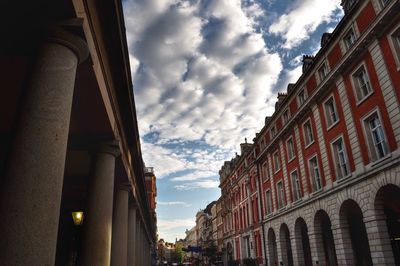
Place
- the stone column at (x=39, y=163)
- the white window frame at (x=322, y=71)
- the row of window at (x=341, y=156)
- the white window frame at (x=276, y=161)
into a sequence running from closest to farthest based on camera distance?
the stone column at (x=39, y=163), the row of window at (x=341, y=156), the white window frame at (x=322, y=71), the white window frame at (x=276, y=161)

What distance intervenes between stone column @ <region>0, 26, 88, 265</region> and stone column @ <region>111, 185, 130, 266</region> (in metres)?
→ 9.23

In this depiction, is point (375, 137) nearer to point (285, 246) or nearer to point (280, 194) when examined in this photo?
point (280, 194)

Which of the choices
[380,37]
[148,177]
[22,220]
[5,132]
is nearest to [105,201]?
[5,132]

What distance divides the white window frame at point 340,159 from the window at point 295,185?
6.27 meters

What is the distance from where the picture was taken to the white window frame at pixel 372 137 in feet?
54.8

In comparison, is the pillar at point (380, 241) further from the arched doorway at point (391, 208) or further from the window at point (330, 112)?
the window at point (330, 112)

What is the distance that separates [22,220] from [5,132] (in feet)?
22.7

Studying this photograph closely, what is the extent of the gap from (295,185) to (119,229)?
1852 centimetres

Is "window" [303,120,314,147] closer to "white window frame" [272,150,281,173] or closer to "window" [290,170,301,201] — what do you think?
"window" [290,170,301,201]

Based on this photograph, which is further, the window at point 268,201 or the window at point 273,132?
the window at point 268,201

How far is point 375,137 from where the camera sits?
17766 millimetres

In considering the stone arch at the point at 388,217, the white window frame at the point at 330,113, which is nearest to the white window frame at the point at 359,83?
the white window frame at the point at 330,113

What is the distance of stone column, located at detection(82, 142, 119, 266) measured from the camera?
25.9ft

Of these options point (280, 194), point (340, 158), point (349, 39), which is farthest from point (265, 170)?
point (349, 39)
